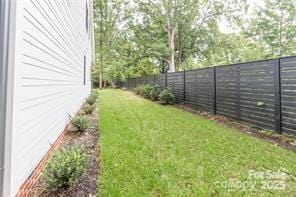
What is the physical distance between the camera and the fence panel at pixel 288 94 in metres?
4.71

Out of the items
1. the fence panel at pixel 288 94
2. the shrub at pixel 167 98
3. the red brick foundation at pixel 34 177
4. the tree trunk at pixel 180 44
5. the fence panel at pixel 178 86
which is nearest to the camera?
the red brick foundation at pixel 34 177

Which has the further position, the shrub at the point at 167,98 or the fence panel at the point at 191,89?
the shrub at the point at 167,98

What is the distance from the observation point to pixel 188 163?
3639 millimetres

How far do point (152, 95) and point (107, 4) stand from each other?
17.6 meters

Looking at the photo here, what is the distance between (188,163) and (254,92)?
3.13m

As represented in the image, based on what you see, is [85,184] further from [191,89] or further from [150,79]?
[150,79]

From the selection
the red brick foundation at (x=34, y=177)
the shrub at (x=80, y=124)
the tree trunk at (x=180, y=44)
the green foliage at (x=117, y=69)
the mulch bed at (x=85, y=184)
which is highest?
the tree trunk at (x=180, y=44)

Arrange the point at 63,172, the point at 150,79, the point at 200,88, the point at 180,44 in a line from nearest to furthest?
the point at 63,172 < the point at 200,88 < the point at 150,79 < the point at 180,44

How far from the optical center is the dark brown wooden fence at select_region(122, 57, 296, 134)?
4871 mm

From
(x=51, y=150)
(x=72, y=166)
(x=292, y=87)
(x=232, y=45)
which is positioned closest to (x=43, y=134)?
(x=51, y=150)

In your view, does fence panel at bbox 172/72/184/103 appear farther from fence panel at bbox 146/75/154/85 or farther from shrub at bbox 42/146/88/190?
shrub at bbox 42/146/88/190

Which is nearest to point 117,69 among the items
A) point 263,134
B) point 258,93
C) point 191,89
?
point 191,89

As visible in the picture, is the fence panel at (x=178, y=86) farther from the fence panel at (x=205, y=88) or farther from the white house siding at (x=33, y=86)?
the white house siding at (x=33, y=86)

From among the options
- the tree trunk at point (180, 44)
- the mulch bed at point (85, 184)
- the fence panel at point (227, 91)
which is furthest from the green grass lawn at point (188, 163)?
the tree trunk at point (180, 44)
